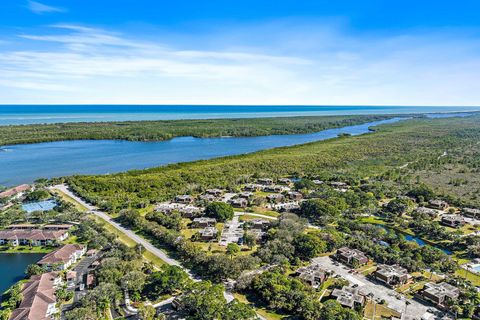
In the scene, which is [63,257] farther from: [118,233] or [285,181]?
[285,181]

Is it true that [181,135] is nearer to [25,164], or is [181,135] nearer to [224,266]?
[25,164]

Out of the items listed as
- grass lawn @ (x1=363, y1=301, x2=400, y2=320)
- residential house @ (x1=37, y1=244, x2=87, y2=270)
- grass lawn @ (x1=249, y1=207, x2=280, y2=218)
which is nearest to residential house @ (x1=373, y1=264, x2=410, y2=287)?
grass lawn @ (x1=363, y1=301, x2=400, y2=320)

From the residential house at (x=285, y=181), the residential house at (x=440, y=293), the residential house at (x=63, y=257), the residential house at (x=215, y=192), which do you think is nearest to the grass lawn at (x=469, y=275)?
the residential house at (x=440, y=293)

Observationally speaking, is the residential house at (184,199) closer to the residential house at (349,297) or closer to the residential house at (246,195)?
the residential house at (246,195)

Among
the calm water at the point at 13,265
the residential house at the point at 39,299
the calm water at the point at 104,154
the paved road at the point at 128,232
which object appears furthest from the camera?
the calm water at the point at 104,154

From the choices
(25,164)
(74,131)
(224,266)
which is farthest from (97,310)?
(74,131)

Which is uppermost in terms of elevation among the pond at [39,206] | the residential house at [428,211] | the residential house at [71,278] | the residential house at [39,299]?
the residential house at [428,211]

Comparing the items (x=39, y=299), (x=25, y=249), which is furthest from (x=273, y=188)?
(x=39, y=299)
